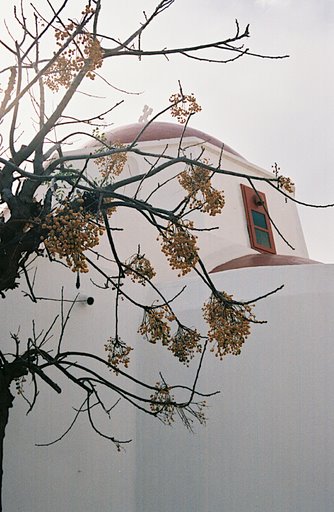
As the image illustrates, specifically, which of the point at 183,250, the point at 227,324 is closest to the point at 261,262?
the point at 227,324

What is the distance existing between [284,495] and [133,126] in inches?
265

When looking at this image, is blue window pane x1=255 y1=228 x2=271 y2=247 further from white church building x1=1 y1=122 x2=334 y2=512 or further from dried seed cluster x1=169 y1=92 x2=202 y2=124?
dried seed cluster x1=169 y1=92 x2=202 y2=124

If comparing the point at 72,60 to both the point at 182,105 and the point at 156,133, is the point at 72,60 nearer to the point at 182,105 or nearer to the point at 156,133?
the point at 182,105

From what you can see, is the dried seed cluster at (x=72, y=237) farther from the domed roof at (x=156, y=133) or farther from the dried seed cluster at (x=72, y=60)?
the domed roof at (x=156, y=133)

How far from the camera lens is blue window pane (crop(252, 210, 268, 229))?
10.9 metres

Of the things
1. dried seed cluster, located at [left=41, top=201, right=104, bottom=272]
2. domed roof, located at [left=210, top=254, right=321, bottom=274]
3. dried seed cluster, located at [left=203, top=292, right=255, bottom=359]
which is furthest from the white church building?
dried seed cluster, located at [left=41, top=201, right=104, bottom=272]

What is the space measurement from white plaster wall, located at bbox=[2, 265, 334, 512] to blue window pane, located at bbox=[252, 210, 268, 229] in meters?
2.91

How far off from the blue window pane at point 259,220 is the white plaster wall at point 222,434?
291 centimetres

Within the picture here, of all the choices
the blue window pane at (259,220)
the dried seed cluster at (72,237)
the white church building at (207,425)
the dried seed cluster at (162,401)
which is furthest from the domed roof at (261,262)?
the dried seed cluster at (72,237)

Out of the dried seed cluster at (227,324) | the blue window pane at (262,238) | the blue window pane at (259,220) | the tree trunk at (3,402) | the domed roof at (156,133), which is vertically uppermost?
the domed roof at (156,133)

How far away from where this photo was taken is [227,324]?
470 centimetres

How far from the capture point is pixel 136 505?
7.83m

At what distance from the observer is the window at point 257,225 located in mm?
10734

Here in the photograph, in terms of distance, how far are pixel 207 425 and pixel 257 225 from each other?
4.04 meters
